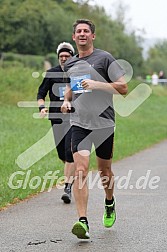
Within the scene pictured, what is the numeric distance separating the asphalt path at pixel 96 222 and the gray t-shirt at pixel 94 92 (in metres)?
1.19

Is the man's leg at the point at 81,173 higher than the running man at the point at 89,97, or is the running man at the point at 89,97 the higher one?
the running man at the point at 89,97

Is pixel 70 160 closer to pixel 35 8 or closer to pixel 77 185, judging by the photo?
pixel 77 185

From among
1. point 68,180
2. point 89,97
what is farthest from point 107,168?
point 68,180

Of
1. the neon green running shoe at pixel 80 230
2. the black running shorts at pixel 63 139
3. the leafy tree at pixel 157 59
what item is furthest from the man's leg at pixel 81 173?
the leafy tree at pixel 157 59

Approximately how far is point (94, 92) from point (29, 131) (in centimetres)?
1347

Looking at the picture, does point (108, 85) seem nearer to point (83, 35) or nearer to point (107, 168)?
point (83, 35)

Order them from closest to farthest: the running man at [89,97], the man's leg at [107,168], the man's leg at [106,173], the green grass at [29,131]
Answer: the running man at [89,97]
the man's leg at [107,168]
the man's leg at [106,173]
the green grass at [29,131]

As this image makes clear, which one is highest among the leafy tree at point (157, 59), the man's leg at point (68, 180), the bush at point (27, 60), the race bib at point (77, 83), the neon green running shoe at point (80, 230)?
the race bib at point (77, 83)

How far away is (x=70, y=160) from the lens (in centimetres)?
976

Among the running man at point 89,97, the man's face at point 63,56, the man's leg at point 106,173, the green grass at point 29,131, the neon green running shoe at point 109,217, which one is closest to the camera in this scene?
the running man at point 89,97

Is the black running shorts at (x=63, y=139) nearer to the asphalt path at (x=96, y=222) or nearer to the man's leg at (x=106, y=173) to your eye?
the asphalt path at (x=96, y=222)

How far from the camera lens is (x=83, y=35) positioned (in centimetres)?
729

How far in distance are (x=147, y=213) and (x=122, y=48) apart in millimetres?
71931

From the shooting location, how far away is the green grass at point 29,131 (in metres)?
12.2
